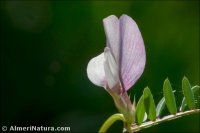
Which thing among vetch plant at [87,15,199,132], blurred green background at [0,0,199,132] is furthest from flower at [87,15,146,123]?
blurred green background at [0,0,199,132]

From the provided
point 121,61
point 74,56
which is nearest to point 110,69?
point 121,61

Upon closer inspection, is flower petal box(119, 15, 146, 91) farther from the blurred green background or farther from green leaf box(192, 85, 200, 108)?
the blurred green background

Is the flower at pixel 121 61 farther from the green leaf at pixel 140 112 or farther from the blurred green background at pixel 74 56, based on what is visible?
the blurred green background at pixel 74 56

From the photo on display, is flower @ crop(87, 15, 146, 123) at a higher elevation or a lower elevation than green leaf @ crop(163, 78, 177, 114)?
higher

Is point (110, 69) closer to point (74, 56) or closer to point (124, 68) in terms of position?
point (124, 68)

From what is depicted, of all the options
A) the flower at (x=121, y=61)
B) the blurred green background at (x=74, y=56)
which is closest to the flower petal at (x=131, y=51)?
the flower at (x=121, y=61)

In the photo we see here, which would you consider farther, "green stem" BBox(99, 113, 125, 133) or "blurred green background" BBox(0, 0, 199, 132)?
"blurred green background" BBox(0, 0, 199, 132)
